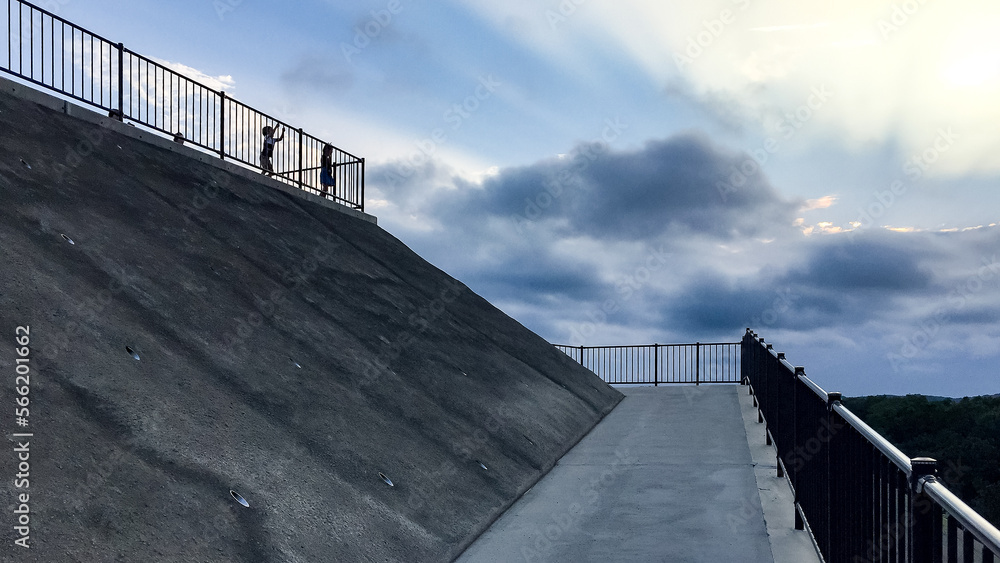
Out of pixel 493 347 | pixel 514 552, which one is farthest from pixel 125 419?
pixel 493 347

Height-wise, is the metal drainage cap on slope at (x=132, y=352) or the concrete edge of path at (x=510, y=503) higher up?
the metal drainage cap on slope at (x=132, y=352)

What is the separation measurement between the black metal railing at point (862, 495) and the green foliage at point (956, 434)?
155 ft

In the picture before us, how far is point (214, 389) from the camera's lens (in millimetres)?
7234

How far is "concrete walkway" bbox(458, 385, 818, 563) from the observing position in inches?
272

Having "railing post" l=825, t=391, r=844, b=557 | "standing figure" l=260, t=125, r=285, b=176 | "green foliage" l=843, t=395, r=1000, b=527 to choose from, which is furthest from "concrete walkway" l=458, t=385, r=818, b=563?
"green foliage" l=843, t=395, r=1000, b=527

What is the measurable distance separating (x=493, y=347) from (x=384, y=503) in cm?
803

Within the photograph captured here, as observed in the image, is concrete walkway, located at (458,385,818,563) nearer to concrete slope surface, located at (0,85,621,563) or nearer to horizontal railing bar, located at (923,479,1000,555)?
concrete slope surface, located at (0,85,621,563)

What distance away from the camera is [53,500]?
4926 mm

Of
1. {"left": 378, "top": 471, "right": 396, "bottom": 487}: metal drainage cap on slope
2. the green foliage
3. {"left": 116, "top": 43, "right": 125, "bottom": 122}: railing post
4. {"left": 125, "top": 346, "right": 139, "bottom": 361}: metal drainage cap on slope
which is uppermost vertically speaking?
{"left": 116, "top": 43, "right": 125, "bottom": 122}: railing post

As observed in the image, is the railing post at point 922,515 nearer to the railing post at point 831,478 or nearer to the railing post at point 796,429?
the railing post at point 831,478

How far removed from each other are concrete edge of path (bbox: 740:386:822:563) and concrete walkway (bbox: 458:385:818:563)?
11 millimetres

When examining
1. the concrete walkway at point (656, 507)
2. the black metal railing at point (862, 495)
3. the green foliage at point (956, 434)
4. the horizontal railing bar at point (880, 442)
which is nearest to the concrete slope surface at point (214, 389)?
the concrete walkway at point (656, 507)

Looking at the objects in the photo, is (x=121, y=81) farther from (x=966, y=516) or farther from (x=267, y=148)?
(x=966, y=516)

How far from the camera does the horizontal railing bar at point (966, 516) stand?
213 centimetres
